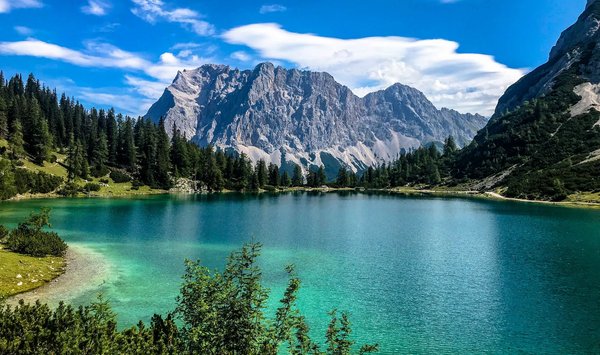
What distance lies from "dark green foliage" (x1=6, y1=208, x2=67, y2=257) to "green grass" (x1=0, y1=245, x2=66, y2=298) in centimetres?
133

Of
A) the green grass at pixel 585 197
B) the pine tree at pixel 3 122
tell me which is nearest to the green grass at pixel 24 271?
the pine tree at pixel 3 122

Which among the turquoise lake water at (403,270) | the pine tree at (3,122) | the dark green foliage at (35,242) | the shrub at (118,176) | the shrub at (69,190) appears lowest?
the turquoise lake water at (403,270)

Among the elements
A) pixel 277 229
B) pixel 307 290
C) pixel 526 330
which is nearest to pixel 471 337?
pixel 526 330

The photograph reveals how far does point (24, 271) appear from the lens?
143ft

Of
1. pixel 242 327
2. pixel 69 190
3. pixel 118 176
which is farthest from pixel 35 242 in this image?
pixel 118 176

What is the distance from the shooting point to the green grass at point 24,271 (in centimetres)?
3944

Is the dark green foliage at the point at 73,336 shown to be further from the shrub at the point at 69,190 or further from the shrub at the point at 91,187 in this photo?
the shrub at the point at 91,187

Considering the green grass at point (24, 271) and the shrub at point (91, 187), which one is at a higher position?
the shrub at point (91, 187)

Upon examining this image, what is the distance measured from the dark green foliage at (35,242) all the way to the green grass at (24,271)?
1.33 metres

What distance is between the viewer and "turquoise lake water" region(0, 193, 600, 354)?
33406mm

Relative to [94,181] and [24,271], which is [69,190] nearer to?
[94,181]

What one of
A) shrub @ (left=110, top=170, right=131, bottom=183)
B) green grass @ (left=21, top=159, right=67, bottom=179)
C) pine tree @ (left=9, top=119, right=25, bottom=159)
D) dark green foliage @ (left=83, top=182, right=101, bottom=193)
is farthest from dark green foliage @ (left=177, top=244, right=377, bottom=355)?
shrub @ (left=110, top=170, right=131, bottom=183)

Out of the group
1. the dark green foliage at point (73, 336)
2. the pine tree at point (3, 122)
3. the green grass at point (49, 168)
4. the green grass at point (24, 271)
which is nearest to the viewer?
the dark green foliage at point (73, 336)

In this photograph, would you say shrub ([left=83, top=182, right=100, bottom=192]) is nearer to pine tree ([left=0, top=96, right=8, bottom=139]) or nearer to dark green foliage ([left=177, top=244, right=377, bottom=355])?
pine tree ([left=0, top=96, right=8, bottom=139])
